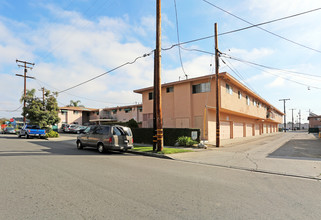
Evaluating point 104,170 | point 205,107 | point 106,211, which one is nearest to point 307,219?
point 106,211

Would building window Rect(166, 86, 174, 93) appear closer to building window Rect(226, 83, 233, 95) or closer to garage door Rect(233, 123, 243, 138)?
building window Rect(226, 83, 233, 95)

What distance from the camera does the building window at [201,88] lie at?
20.3 m

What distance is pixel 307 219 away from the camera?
357 centimetres

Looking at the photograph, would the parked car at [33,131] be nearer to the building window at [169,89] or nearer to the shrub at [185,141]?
the building window at [169,89]

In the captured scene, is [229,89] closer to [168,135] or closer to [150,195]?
[168,135]

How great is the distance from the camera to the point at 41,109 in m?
27.2

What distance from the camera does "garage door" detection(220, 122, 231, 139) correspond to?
2275 cm

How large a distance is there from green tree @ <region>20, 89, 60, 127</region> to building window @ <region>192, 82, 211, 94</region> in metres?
19.0

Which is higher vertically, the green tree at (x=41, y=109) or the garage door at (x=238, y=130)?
the green tree at (x=41, y=109)

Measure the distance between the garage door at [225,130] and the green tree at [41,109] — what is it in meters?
21.8

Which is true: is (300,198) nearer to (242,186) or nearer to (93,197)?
(242,186)

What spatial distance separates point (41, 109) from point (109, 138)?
66.0ft

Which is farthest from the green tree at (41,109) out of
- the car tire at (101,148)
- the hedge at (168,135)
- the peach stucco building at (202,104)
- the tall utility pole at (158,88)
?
the tall utility pole at (158,88)

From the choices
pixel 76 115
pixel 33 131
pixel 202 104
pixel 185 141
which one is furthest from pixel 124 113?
pixel 185 141
